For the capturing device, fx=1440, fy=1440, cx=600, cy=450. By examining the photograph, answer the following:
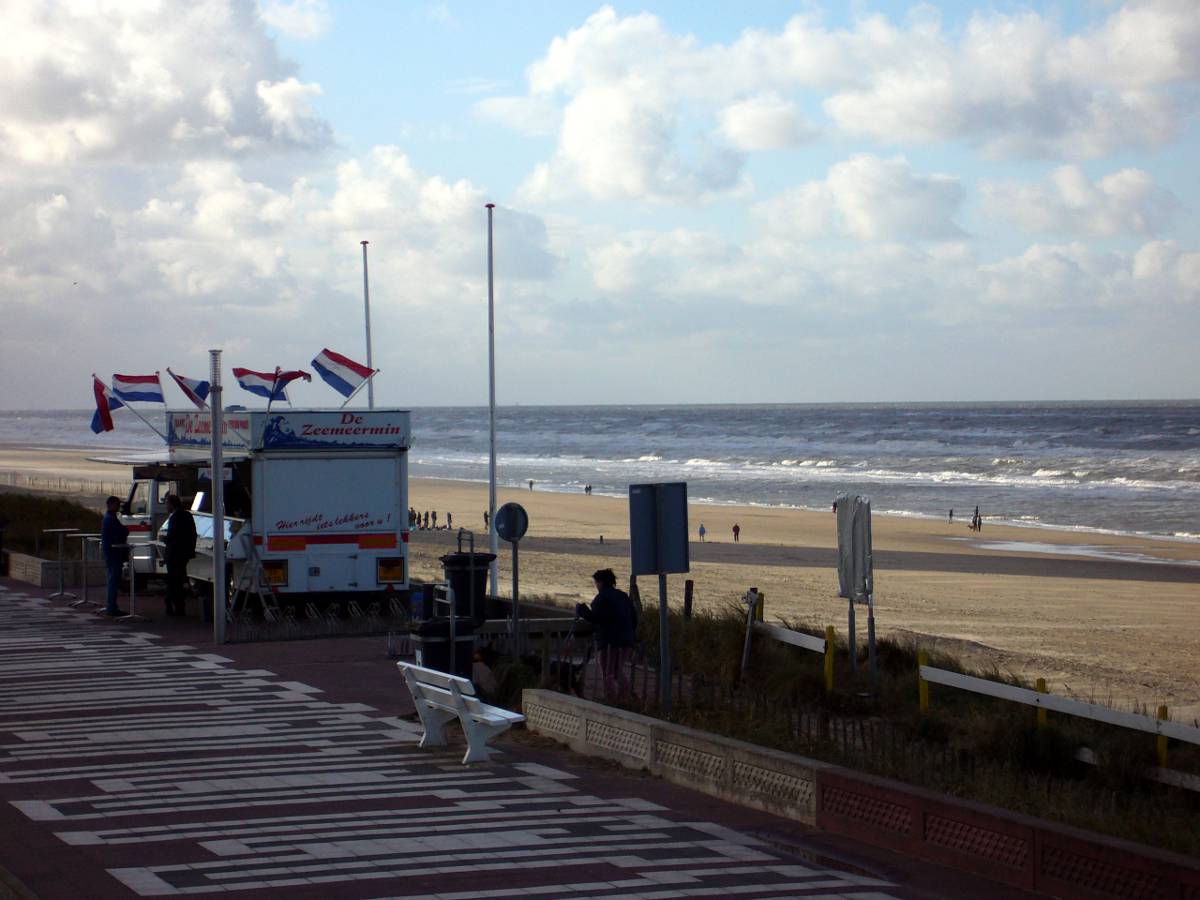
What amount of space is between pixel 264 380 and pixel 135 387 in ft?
6.08

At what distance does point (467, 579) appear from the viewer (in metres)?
14.7

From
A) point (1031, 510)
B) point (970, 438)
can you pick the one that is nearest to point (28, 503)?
point (1031, 510)

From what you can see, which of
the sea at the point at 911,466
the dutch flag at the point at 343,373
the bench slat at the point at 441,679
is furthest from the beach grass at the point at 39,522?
the sea at the point at 911,466

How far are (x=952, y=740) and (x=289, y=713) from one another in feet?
18.0

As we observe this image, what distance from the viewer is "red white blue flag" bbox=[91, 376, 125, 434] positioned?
68.3 ft

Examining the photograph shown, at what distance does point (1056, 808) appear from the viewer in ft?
25.7

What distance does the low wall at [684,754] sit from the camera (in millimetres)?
8594

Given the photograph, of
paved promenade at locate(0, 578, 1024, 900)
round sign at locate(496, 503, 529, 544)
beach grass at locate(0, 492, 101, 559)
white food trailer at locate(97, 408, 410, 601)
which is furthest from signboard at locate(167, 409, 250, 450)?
beach grass at locate(0, 492, 101, 559)

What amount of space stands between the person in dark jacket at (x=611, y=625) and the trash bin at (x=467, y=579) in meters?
2.12

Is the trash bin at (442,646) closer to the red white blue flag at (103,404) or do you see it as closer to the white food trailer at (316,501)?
the white food trailer at (316,501)

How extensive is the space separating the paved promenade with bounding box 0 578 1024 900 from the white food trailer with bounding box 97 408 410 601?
13.6ft

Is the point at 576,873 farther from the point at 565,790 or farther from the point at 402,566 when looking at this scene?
the point at 402,566

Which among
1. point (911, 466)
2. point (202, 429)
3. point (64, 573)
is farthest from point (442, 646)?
point (911, 466)

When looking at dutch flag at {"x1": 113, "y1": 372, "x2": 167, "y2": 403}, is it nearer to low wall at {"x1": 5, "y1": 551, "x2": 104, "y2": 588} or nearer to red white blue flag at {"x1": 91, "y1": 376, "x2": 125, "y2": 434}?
red white blue flag at {"x1": 91, "y1": 376, "x2": 125, "y2": 434}
